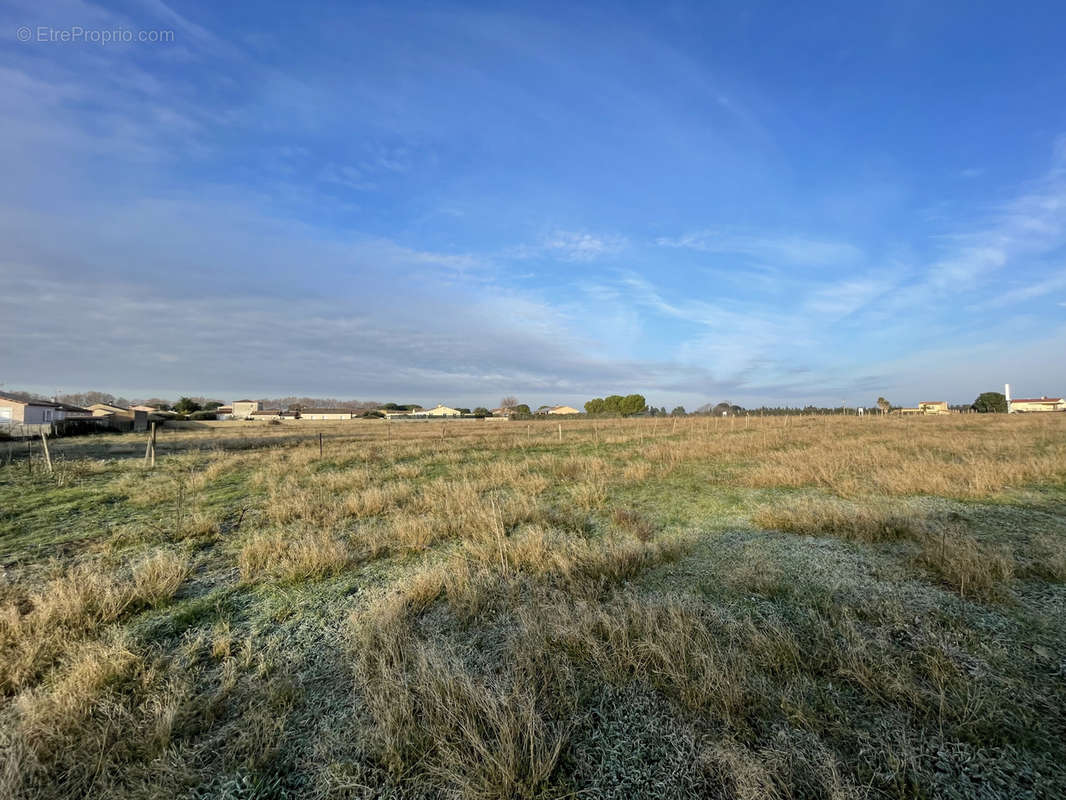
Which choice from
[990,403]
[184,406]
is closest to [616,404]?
[990,403]

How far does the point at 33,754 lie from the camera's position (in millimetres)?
2496

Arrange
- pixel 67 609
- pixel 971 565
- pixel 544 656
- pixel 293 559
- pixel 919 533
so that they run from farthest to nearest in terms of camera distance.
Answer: pixel 919 533, pixel 293 559, pixel 971 565, pixel 67 609, pixel 544 656

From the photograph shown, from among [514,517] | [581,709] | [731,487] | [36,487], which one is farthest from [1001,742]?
[36,487]

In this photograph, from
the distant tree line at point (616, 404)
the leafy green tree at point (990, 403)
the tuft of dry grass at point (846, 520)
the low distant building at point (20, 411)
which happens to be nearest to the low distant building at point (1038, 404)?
the leafy green tree at point (990, 403)

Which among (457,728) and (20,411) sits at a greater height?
(20,411)

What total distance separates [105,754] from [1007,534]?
10.3m

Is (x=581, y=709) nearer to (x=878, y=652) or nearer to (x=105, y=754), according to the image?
(x=878, y=652)

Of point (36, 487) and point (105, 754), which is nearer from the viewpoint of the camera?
point (105, 754)

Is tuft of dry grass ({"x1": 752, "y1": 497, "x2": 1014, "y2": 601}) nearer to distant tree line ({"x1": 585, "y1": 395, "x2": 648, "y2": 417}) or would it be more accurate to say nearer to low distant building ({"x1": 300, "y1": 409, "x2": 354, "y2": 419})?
distant tree line ({"x1": 585, "y1": 395, "x2": 648, "y2": 417})

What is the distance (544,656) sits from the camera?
136 inches

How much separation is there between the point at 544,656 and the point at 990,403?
306ft

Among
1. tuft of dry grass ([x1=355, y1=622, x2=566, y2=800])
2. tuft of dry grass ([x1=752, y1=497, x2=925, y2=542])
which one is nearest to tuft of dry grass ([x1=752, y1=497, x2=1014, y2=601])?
tuft of dry grass ([x1=752, y1=497, x2=925, y2=542])

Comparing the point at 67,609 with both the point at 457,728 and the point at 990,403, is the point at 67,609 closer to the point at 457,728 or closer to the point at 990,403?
the point at 457,728

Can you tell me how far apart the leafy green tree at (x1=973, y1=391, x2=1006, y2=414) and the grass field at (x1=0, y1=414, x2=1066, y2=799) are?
81.8 m
